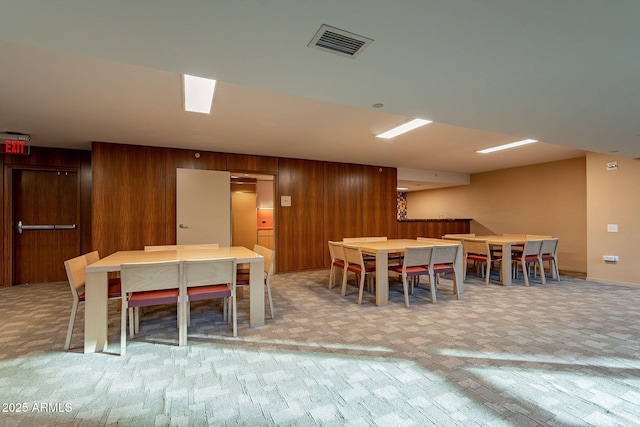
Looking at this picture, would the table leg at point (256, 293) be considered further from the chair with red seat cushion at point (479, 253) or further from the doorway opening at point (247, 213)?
the doorway opening at point (247, 213)

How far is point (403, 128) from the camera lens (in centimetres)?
432

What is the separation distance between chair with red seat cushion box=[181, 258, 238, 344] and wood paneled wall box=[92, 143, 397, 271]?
306 centimetres

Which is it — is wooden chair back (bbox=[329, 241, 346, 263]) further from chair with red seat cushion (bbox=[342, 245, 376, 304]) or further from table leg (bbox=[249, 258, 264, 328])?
table leg (bbox=[249, 258, 264, 328])

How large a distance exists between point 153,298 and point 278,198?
153 inches

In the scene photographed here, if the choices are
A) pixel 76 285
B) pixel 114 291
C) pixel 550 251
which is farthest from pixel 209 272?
pixel 550 251

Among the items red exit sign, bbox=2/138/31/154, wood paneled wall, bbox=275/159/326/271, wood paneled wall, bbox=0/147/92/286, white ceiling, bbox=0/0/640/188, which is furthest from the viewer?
wood paneled wall, bbox=275/159/326/271

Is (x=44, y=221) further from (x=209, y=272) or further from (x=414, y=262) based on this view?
(x=414, y=262)

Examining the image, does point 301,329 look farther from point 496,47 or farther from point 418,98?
point 496,47

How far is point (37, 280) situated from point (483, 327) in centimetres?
729

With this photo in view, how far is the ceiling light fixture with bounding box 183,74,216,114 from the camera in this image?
9.21 ft

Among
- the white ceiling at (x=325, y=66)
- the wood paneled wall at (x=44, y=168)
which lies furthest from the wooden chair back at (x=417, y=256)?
the wood paneled wall at (x=44, y=168)

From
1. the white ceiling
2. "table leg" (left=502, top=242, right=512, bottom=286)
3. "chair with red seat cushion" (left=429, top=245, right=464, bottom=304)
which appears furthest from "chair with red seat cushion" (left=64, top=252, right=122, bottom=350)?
"table leg" (left=502, top=242, right=512, bottom=286)

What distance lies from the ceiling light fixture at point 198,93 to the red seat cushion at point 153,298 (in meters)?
1.93

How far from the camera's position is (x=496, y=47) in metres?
1.77
